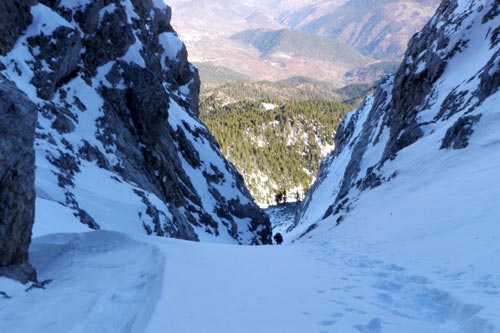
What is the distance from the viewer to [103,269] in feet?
30.6

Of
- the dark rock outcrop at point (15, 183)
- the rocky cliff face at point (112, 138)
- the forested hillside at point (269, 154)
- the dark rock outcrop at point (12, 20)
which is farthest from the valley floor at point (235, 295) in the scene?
the forested hillside at point (269, 154)

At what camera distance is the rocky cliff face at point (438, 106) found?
21.3 meters

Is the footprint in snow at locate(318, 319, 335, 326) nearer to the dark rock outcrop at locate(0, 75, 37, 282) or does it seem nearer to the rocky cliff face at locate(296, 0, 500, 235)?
the dark rock outcrop at locate(0, 75, 37, 282)

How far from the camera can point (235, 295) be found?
6961 mm

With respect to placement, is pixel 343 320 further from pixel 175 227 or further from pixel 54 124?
pixel 54 124

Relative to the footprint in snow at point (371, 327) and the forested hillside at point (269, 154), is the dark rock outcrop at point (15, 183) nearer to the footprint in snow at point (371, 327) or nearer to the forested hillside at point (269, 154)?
the footprint in snow at point (371, 327)

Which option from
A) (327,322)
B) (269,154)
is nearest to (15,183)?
(327,322)

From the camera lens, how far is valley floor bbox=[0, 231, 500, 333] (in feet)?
18.3

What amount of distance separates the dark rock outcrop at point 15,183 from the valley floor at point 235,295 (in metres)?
0.63

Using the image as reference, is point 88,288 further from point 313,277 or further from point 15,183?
point 313,277

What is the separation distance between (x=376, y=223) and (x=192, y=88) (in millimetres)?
49051

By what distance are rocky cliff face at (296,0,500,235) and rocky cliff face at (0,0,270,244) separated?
38.3 feet

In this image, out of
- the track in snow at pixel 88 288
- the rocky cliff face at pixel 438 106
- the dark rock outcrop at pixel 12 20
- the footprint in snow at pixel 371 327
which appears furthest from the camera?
the dark rock outcrop at pixel 12 20

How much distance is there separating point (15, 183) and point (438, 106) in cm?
2912
